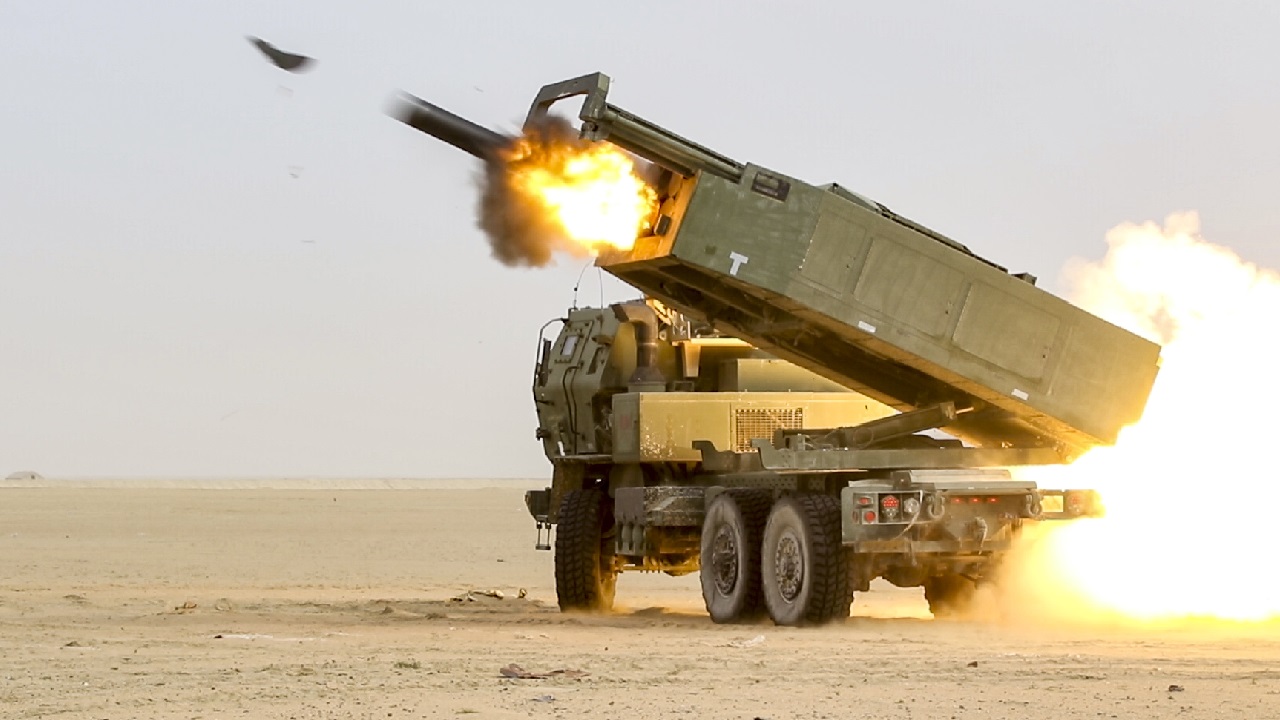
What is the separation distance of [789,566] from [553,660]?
4.40 meters

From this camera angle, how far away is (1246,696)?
1309cm

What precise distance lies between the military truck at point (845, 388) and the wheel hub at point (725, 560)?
19mm

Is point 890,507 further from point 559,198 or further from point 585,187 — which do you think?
point 559,198

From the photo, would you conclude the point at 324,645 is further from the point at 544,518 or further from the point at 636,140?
the point at 544,518

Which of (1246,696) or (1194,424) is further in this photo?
(1194,424)

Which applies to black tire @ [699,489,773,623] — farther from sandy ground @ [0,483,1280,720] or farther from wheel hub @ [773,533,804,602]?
wheel hub @ [773,533,804,602]

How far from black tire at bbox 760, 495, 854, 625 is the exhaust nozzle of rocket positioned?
390cm

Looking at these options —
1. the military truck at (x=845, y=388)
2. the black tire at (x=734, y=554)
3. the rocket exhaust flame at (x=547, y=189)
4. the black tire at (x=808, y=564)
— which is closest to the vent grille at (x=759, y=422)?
the military truck at (x=845, y=388)

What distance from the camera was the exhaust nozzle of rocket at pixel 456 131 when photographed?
19.0 metres

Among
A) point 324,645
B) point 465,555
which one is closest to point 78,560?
point 465,555

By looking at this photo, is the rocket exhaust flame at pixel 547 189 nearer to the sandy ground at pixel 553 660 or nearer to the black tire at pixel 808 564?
the black tire at pixel 808 564

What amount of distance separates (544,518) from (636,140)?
27.7 ft

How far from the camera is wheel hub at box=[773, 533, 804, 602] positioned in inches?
752

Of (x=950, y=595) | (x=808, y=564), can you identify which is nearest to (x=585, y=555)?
(x=950, y=595)
